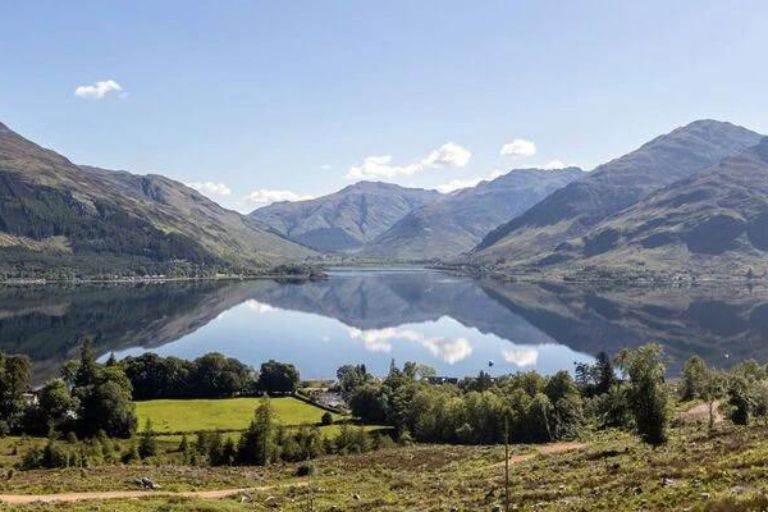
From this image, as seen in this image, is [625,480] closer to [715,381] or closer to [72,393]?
[715,381]

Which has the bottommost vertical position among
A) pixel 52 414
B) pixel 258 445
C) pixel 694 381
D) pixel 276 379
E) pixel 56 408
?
pixel 52 414

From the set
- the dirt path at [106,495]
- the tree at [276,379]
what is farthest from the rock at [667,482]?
the tree at [276,379]

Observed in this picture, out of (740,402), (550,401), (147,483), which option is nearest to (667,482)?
(147,483)

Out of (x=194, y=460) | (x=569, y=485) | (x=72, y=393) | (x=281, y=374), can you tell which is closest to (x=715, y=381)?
(x=569, y=485)

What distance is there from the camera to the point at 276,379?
A: 5556 inches

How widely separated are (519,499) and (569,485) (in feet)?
17.2

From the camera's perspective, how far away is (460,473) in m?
58.0

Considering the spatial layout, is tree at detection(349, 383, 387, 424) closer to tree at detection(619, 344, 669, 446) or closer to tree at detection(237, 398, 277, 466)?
tree at detection(237, 398, 277, 466)

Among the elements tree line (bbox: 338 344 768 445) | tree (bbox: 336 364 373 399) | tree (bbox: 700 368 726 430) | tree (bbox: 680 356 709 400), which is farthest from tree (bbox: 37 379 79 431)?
tree (bbox: 680 356 709 400)

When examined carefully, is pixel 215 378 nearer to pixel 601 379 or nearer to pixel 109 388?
pixel 109 388

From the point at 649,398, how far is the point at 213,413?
81962 mm

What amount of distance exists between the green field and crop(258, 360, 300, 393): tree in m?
6.33

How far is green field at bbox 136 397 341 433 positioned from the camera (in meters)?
108

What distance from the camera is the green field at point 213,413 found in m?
108
